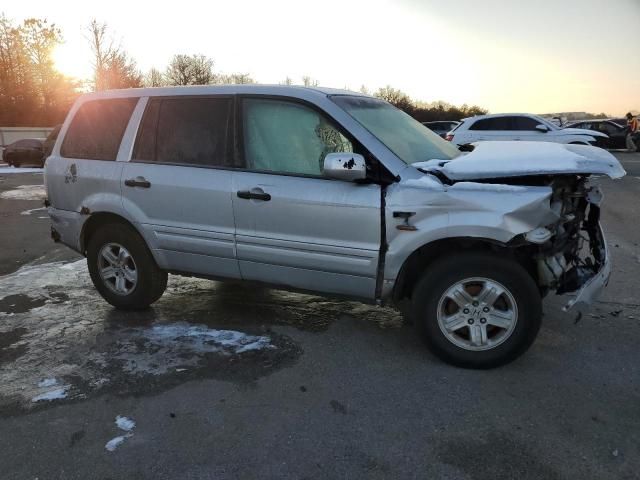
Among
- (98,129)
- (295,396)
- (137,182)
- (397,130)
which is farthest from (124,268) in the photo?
(397,130)

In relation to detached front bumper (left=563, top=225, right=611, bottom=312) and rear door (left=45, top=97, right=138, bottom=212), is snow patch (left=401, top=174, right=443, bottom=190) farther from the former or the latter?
rear door (left=45, top=97, right=138, bottom=212)

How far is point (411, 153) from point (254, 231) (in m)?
1.28

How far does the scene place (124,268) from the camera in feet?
14.9

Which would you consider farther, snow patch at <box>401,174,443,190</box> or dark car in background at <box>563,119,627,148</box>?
dark car in background at <box>563,119,627,148</box>

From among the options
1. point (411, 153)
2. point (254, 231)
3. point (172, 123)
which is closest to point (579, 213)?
point (411, 153)

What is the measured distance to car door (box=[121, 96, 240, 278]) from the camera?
157 inches

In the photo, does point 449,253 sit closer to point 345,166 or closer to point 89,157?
point 345,166

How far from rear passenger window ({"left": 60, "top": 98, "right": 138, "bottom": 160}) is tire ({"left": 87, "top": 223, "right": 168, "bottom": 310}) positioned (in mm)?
663

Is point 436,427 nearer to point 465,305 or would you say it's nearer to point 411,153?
point 465,305

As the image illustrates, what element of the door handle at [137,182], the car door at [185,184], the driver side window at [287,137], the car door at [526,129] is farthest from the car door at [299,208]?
the car door at [526,129]

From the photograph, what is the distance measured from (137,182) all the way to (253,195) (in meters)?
1.12

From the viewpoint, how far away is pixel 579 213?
381cm

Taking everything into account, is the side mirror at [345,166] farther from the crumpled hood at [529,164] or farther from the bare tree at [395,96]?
the bare tree at [395,96]

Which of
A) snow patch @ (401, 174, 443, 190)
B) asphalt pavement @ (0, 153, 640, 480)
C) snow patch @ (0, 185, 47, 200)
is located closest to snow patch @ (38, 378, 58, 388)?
asphalt pavement @ (0, 153, 640, 480)
